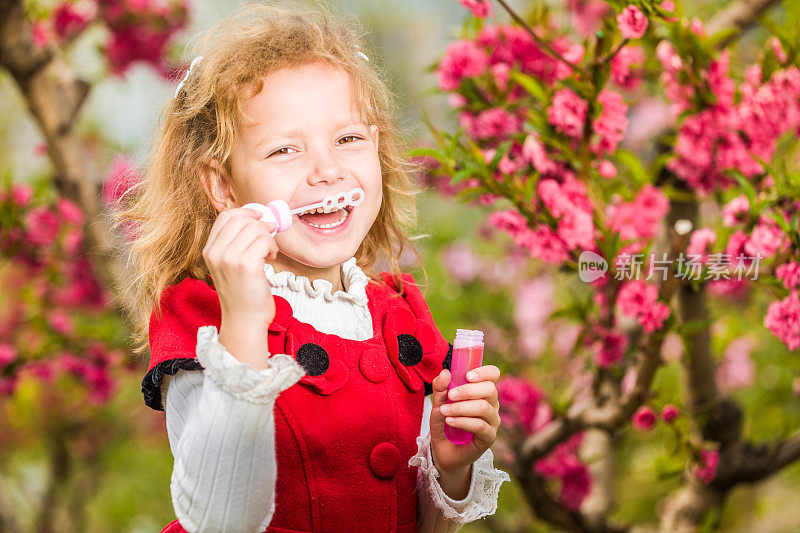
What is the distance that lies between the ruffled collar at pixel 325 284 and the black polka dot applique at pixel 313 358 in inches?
4.8

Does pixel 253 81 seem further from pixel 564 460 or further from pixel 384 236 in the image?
pixel 564 460

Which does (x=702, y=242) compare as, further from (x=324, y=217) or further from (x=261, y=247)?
(x=261, y=247)

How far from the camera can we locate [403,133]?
5.38ft

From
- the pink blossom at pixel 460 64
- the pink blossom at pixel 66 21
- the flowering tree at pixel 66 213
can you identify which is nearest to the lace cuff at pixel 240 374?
the flowering tree at pixel 66 213

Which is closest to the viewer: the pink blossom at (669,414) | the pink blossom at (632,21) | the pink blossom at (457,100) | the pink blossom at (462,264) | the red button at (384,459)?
the red button at (384,459)

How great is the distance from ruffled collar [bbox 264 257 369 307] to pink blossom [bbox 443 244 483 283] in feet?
8.61

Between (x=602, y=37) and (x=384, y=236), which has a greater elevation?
(x=602, y=37)

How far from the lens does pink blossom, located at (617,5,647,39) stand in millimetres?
1498

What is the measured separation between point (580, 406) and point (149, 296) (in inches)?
49.5

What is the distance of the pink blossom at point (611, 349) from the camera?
2.02 m

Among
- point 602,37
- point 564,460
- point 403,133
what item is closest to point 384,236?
point 403,133

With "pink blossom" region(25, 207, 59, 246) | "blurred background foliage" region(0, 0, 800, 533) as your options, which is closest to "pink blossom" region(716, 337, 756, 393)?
"blurred background foliage" region(0, 0, 800, 533)

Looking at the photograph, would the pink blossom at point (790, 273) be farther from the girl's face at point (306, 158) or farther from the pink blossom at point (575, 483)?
the pink blossom at point (575, 483)

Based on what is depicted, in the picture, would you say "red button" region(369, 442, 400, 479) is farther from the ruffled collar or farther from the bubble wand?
the bubble wand
